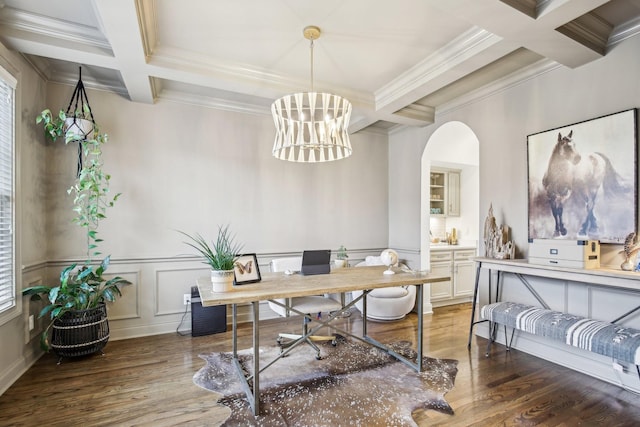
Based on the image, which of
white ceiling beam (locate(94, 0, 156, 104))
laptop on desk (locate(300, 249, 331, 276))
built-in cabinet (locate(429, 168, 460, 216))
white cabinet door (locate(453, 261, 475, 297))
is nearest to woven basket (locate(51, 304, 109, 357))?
laptop on desk (locate(300, 249, 331, 276))

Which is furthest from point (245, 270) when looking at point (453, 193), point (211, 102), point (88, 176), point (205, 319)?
point (453, 193)

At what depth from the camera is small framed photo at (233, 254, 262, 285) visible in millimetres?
2420

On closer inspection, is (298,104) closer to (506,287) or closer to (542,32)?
(542,32)

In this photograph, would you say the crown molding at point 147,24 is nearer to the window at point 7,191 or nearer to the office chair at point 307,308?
the window at point 7,191

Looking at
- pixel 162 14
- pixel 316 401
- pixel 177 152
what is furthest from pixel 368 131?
pixel 316 401

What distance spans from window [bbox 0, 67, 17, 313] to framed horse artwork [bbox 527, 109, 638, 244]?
4418mm

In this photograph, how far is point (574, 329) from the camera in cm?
244

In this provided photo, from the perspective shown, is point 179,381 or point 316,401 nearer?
point 316,401

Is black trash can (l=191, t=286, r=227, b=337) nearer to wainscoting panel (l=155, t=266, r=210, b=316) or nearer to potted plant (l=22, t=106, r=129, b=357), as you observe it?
wainscoting panel (l=155, t=266, r=210, b=316)

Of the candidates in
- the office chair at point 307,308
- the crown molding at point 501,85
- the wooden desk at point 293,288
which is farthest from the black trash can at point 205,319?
the crown molding at point 501,85

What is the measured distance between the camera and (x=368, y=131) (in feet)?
16.3

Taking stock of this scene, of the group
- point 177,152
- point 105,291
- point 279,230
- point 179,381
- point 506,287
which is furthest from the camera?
point 279,230

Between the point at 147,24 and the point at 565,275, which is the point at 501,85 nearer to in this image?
the point at 565,275

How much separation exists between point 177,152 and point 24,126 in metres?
1.34
